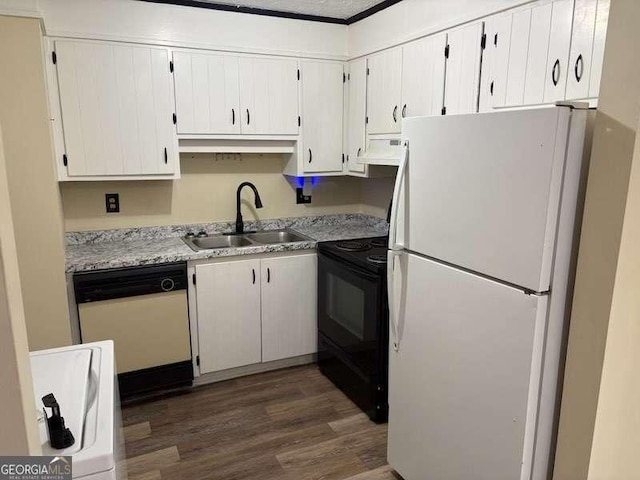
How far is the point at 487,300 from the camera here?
1.53 meters

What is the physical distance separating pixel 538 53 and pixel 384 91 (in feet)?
3.74

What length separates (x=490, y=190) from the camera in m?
1.49

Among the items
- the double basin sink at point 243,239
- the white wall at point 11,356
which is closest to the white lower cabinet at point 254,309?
the double basin sink at point 243,239

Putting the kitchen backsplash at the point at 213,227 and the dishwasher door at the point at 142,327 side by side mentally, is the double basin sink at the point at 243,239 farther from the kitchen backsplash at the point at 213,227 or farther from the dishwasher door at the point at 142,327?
the dishwasher door at the point at 142,327

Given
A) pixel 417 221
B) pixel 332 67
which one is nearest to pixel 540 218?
pixel 417 221

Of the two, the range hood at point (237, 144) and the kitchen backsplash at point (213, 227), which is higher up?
the range hood at point (237, 144)

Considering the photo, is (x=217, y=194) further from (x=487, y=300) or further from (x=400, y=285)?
(x=487, y=300)

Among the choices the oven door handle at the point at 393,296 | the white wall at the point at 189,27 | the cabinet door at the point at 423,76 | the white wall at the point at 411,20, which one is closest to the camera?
the oven door handle at the point at 393,296

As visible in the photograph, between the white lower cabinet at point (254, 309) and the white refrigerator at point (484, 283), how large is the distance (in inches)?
46.0

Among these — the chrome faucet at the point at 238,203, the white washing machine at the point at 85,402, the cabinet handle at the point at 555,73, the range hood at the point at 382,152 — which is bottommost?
the white washing machine at the point at 85,402

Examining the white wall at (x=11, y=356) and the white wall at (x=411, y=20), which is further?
the white wall at (x=411, y=20)

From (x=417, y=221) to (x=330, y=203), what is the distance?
77.6 inches

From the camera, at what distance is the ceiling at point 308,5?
2.85 meters

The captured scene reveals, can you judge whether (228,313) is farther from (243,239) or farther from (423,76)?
(423,76)
